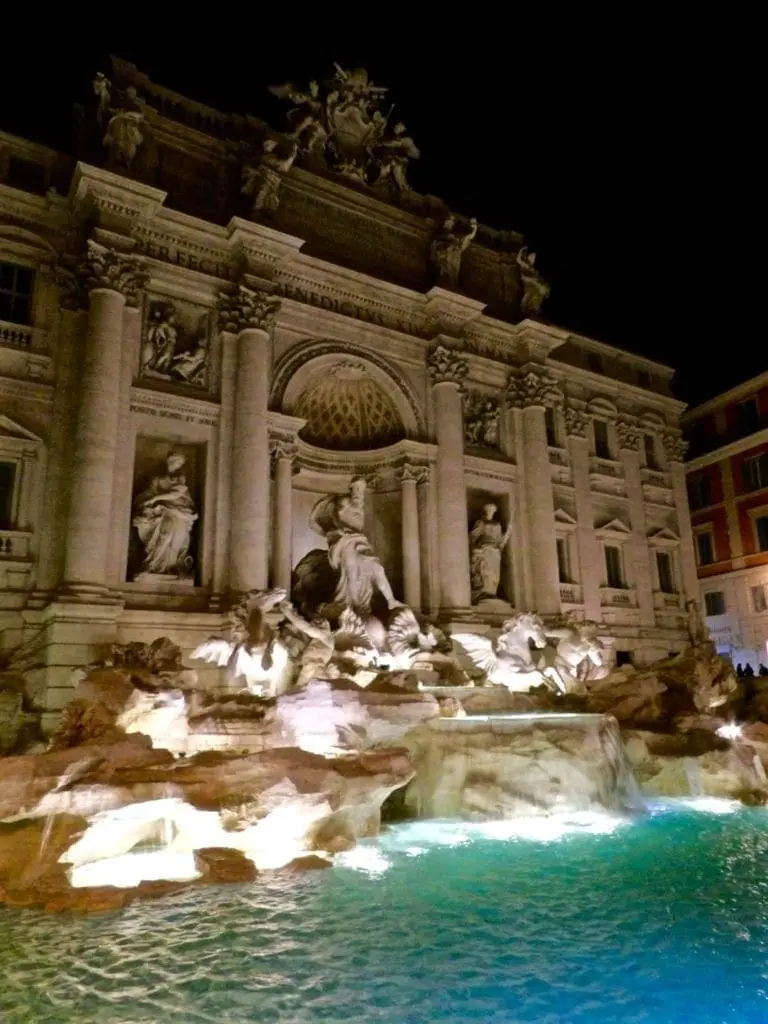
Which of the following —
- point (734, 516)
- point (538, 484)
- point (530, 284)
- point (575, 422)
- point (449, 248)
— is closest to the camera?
point (449, 248)

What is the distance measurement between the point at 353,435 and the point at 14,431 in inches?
323

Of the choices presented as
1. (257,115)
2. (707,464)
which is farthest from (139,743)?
(707,464)

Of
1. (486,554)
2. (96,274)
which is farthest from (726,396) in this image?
(96,274)

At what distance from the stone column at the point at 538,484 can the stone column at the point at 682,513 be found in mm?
6291

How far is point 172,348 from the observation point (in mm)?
15344

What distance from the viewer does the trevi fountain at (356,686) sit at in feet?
16.6

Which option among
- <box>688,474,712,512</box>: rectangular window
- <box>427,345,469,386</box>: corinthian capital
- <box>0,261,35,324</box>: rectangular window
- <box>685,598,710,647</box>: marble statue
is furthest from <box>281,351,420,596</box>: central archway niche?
<box>688,474,712,512</box>: rectangular window

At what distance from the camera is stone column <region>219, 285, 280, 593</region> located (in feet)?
47.3

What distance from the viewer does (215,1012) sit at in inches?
168

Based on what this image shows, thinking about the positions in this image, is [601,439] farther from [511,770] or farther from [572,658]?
[511,770]

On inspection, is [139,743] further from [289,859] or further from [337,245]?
[337,245]

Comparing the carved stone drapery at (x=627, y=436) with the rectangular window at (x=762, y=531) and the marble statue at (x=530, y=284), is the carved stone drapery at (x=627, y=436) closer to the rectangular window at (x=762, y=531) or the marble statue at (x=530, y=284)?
the marble statue at (x=530, y=284)

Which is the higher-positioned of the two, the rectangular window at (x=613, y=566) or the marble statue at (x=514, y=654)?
the rectangular window at (x=613, y=566)

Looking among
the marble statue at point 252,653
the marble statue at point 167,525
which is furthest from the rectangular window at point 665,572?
the marble statue at point 252,653
